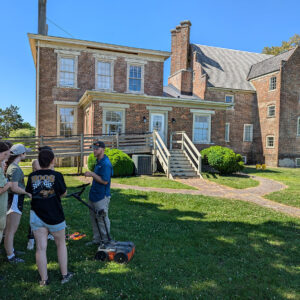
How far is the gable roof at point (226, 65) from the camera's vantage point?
2683cm

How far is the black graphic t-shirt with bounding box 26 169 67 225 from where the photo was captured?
321 centimetres

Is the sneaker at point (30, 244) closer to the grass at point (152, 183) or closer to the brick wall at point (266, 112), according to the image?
the grass at point (152, 183)

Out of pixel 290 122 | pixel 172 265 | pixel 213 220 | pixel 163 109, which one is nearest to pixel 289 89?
pixel 290 122

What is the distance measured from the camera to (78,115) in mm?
18578

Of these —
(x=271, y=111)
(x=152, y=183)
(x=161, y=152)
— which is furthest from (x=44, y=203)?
(x=271, y=111)

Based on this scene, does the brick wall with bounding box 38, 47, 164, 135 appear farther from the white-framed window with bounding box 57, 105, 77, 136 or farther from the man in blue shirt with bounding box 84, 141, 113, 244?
the man in blue shirt with bounding box 84, 141, 113, 244

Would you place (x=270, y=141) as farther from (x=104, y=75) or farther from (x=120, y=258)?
(x=120, y=258)

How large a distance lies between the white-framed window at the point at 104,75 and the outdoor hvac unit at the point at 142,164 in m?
7.16

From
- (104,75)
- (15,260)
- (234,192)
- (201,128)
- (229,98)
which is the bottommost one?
(234,192)

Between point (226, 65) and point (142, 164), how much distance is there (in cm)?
2000

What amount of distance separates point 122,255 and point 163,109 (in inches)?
542

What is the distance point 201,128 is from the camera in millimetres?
18109

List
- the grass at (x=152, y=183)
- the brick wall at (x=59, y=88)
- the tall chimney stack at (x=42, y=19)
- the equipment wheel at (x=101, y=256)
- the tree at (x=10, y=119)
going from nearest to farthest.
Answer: the equipment wheel at (x=101, y=256), the grass at (x=152, y=183), the brick wall at (x=59, y=88), the tall chimney stack at (x=42, y=19), the tree at (x=10, y=119)

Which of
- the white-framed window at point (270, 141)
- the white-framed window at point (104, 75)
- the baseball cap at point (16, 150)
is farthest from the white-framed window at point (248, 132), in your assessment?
the baseball cap at point (16, 150)
